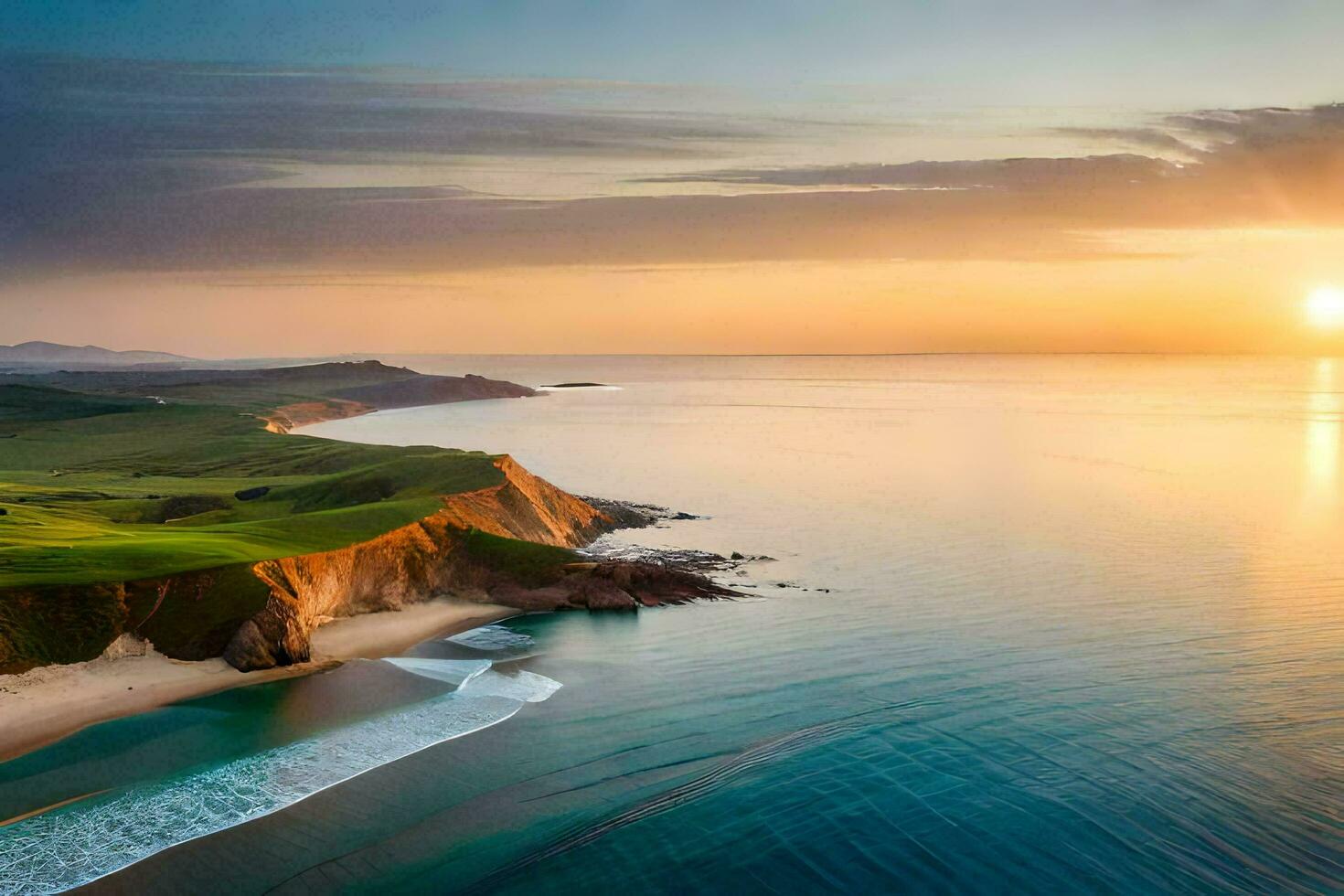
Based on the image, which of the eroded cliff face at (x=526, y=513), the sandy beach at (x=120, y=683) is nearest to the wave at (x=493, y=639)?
the sandy beach at (x=120, y=683)

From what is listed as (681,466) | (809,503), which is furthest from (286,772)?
(681,466)

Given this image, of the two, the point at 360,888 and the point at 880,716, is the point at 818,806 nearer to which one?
the point at 880,716

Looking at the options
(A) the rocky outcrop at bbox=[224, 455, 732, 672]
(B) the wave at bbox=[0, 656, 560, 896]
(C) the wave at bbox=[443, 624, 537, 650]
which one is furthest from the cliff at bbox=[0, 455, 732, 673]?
(B) the wave at bbox=[0, 656, 560, 896]

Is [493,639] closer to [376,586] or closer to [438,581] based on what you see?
[376,586]

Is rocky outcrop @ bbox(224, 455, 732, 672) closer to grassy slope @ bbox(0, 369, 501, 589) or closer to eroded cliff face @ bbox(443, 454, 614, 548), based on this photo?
eroded cliff face @ bbox(443, 454, 614, 548)

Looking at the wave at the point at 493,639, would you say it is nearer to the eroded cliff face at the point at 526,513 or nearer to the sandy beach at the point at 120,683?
the sandy beach at the point at 120,683
